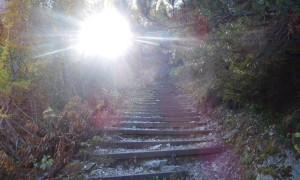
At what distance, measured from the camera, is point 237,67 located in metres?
5.23

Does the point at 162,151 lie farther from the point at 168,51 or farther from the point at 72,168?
the point at 168,51

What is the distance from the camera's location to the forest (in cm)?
350

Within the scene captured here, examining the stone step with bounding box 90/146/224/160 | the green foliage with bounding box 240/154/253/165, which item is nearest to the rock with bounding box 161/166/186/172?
the stone step with bounding box 90/146/224/160

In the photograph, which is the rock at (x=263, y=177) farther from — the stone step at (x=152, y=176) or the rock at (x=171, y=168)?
the rock at (x=171, y=168)

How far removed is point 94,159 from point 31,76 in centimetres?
252

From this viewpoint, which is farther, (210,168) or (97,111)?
(97,111)

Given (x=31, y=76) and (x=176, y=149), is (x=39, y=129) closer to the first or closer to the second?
(x=31, y=76)

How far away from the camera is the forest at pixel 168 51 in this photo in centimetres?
350

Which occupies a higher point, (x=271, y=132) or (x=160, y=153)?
(x=271, y=132)

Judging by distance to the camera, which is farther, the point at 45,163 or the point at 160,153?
the point at 160,153

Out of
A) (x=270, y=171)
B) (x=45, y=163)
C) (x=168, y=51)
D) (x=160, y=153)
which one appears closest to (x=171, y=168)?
(x=160, y=153)

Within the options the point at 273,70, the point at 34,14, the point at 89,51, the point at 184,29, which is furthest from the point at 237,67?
the point at 89,51

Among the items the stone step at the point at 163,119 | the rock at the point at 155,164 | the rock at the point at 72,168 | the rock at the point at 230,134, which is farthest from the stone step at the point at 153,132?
the rock at the point at 72,168

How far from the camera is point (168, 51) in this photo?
652 cm
